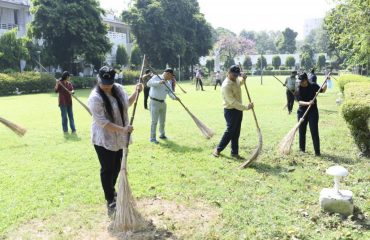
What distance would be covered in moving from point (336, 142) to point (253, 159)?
314cm

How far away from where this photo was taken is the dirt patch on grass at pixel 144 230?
4684 millimetres

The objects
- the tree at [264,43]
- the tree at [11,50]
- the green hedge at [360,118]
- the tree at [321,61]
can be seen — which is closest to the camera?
the green hedge at [360,118]

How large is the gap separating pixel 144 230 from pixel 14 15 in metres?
43.7

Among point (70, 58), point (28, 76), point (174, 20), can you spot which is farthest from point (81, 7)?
point (174, 20)

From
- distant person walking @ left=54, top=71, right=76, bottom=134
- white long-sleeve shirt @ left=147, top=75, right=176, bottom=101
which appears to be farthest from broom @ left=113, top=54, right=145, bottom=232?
distant person walking @ left=54, top=71, right=76, bottom=134

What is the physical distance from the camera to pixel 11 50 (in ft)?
103

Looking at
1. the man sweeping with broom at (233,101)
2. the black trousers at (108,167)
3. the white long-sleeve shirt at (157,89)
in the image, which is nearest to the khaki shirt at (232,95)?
the man sweeping with broom at (233,101)

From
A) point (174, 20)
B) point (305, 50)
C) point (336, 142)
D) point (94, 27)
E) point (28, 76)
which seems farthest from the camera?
point (305, 50)

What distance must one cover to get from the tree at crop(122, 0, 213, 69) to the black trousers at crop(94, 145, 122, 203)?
4436cm

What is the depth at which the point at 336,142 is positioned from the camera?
31.2ft

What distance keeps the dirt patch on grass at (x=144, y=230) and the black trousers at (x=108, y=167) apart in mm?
304

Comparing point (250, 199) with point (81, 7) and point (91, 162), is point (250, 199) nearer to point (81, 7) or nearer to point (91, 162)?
point (91, 162)

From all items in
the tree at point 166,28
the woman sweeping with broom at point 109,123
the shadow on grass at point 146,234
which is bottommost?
the shadow on grass at point 146,234

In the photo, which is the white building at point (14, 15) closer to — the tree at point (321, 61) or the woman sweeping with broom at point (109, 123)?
the woman sweeping with broom at point (109, 123)
